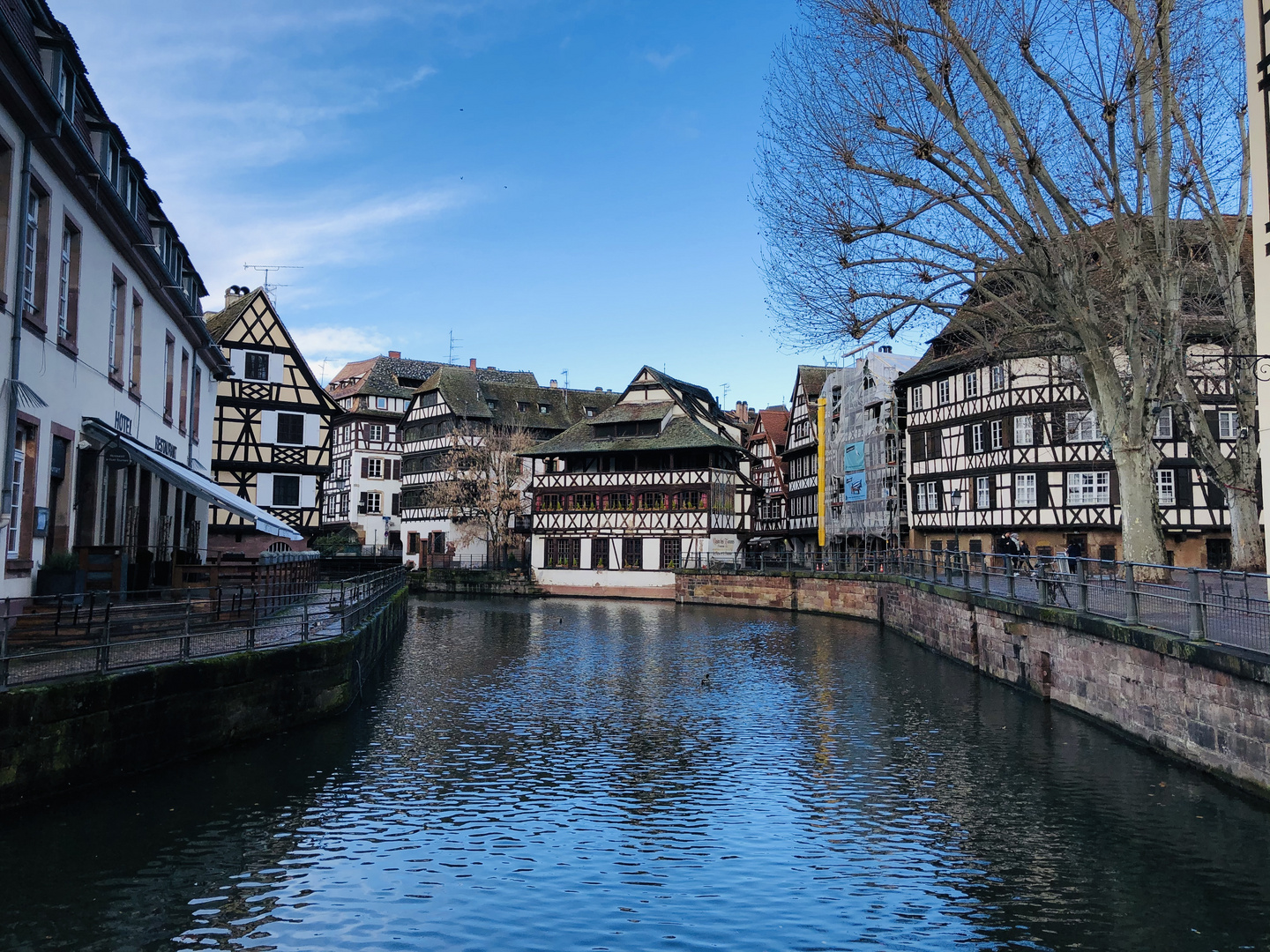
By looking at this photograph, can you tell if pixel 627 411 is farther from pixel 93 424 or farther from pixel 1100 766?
pixel 1100 766

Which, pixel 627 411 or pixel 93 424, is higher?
pixel 627 411

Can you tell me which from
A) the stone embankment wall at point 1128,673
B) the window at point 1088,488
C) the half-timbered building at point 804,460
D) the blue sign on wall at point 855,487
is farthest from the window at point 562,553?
the stone embankment wall at point 1128,673

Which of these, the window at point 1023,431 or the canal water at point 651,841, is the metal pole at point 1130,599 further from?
the window at point 1023,431

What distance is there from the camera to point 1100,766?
13.6 meters

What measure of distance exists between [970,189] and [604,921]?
1599 cm

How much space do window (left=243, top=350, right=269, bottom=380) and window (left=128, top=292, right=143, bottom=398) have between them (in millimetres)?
20508

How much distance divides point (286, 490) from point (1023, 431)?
29593 mm

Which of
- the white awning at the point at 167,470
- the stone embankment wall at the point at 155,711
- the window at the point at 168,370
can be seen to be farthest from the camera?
the window at the point at 168,370

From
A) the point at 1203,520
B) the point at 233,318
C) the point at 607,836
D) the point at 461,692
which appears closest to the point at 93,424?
the point at 461,692

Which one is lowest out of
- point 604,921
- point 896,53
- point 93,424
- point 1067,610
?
point 604,921

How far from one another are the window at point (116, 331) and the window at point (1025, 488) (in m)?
33.0

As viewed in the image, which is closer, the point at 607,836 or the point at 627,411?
the point at 607,836

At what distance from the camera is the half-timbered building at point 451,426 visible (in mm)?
63344

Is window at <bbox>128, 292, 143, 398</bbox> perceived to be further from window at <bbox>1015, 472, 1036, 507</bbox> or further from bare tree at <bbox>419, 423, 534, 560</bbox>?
bare tree at <bbox>419, 423, 534, 560</bbox>
